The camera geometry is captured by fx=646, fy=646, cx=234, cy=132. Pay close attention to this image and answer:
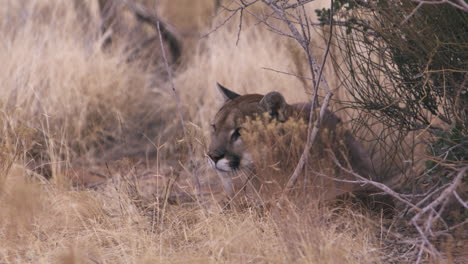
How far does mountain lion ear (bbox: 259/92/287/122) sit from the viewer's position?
14.4ft

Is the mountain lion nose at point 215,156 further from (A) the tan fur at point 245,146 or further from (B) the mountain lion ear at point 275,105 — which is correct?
(B) the mountain lion ear at point 275,105

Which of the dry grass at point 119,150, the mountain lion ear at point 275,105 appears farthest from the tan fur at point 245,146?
the dry grass at point 119,150

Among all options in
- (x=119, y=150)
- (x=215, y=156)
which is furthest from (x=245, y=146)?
(x=119, y=150)

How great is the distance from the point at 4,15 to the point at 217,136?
6323 mm

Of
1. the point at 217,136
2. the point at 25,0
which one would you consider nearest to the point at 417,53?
the point at 217,136

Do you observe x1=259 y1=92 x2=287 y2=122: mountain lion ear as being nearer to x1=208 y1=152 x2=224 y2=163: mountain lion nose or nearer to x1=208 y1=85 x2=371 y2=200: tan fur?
x1=208 y1=85 x2=371 y2=200: tan fur

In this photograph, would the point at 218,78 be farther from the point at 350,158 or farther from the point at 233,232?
the point at 233,232

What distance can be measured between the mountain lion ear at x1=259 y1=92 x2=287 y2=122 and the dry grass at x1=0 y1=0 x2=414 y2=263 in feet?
1.64

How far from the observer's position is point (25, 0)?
39.4 feet

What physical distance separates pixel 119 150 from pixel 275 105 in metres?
2.81

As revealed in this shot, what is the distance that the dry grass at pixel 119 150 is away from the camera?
134 inches

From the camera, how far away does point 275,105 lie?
446 cm

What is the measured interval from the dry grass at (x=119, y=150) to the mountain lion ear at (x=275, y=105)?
0.50 meters

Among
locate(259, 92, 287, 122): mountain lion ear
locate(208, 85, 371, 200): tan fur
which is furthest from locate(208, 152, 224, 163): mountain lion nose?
locate(259, 92, 287, 122): mountain lion ear
